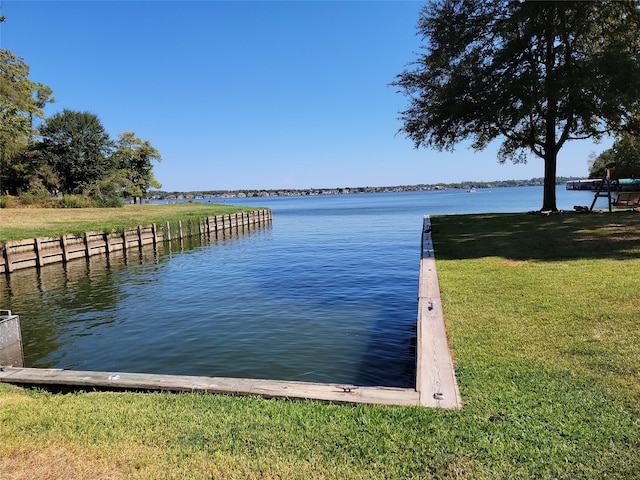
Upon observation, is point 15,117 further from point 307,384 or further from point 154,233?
point 307,384

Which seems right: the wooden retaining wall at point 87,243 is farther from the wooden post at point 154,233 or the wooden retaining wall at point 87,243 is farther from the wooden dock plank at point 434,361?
the wooden dock plank at point 434,361

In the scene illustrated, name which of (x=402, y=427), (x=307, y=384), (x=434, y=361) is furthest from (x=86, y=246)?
(x=402, y=427)

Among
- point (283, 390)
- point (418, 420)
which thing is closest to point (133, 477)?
point (283, 390)

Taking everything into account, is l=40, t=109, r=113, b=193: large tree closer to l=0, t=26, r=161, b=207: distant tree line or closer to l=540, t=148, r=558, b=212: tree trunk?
l=0, t=26, r=161, b=207: distant tree line

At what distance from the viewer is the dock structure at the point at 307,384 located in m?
4.43

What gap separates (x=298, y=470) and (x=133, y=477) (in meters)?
1.27

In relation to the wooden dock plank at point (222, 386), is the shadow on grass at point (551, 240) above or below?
above

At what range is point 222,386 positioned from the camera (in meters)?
4.97

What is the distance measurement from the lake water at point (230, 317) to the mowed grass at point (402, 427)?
8.27 ft

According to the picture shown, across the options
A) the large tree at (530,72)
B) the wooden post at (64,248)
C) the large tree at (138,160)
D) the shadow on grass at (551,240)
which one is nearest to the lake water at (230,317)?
the wooden post at (64,248)

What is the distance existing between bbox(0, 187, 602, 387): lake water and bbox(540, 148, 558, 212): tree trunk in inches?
386

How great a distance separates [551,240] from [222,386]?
13.1m

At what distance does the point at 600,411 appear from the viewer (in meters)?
3.91

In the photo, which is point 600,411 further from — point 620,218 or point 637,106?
point 637,106
